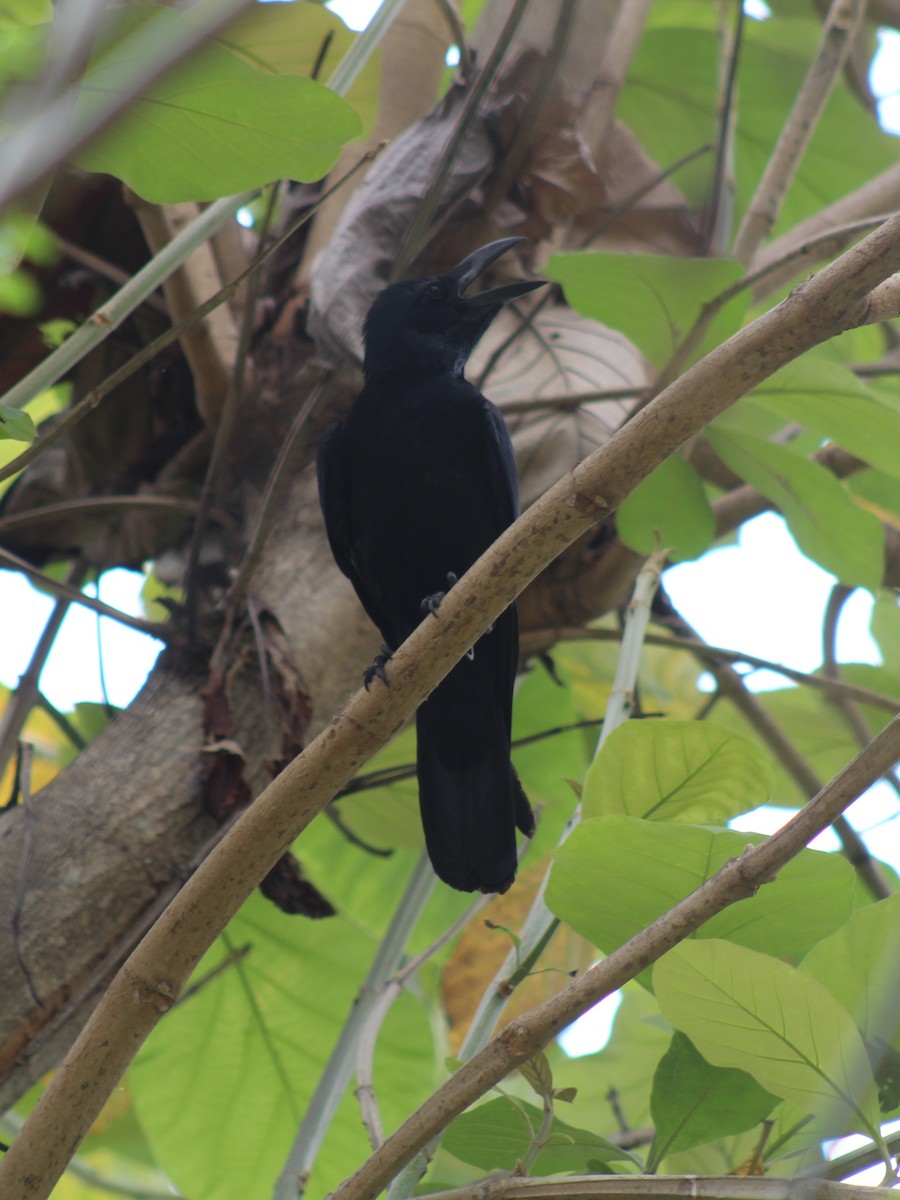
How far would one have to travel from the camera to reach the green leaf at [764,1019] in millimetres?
1384

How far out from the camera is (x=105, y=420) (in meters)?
3.24

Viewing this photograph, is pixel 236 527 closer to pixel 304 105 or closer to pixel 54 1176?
pixel 304 105

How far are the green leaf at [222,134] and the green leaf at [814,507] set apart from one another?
3.49 ft

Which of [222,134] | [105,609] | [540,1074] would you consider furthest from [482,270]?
[540,1074]

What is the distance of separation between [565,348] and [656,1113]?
81.4 inches

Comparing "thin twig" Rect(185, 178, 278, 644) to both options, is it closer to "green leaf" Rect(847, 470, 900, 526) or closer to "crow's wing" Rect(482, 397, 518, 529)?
"crow's wing" Rect(482, 397, 518, 529)

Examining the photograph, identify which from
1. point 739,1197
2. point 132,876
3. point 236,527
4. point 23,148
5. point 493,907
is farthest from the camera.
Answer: point 493,907

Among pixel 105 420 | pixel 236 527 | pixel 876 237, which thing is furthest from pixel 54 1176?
pixel 105 420

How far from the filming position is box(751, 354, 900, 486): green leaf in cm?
227

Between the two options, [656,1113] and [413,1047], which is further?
[413,1047]

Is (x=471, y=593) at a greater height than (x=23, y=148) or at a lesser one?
greater

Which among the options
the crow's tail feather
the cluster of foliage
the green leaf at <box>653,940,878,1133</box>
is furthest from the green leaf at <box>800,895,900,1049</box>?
the crow's tail feather

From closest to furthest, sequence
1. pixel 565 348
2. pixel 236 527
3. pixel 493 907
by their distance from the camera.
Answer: pixel 236 527
pixel 565 348
pixel 493 907

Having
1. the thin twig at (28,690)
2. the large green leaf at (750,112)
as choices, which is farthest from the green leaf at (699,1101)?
the large green leaf at (750,112)
